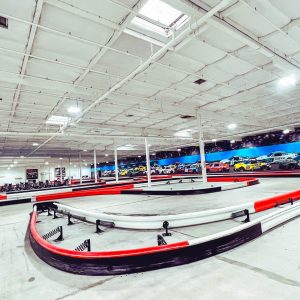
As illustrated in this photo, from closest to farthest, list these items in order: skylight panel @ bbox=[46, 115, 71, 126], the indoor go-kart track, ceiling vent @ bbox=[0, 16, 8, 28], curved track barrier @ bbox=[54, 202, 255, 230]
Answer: the indoor go-kart track → ceiling vent @ bbox=[0, 16, 8, 28] → curved track barrier @ bbox=[54, 202, 255, 230] → skylight panel @ bbox=[46, 115, 71, 126]

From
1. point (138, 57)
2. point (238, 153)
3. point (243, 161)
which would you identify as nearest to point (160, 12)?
point (138, 57)

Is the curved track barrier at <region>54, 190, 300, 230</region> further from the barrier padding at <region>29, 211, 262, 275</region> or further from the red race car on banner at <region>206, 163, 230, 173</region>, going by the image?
the red race car on banner at <region>206, 163, 230, 173</region>

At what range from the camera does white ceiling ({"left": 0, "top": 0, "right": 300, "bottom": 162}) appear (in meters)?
3.51

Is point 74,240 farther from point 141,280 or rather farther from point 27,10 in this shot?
point 27,10

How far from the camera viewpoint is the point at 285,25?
13.5 feet

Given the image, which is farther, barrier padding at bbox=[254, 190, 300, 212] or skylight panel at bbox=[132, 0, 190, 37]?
barrier padding at bbox=[254, 190, 300, 212]

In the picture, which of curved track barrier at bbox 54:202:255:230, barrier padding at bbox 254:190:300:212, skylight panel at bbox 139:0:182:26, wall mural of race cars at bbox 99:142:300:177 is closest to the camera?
skylight panel at bbox 139:0:182:26

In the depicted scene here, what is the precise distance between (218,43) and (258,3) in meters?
1.15

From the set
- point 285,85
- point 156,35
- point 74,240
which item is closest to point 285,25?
point 156,35

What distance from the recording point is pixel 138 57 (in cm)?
488

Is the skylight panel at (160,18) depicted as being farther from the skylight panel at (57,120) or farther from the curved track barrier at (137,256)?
the skylight panel at (57,120)

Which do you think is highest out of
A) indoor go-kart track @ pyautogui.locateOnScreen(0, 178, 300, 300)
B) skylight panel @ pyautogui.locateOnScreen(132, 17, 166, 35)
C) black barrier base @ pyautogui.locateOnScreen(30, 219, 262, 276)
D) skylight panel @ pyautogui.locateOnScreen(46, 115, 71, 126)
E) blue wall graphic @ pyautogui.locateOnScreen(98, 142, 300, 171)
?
skylight panel @ pyautogui.locateOnScreen(132, 17, 166, 35)

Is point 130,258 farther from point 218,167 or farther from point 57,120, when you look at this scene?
point 218,167

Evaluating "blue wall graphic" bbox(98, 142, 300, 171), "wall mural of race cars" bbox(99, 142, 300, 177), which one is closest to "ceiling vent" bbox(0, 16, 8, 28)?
"wall mural of race cars" bbox(99, 142, 300, 177)
